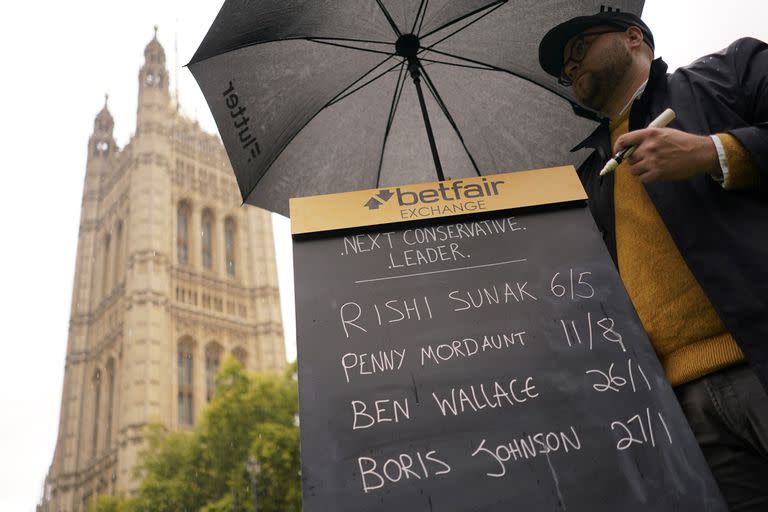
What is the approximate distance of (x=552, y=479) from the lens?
1871mm

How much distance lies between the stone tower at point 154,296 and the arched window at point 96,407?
12 cm

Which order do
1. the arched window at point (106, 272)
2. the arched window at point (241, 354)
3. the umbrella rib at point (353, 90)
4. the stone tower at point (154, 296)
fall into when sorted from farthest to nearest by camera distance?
the arched window at point (106, 272) → the arched window at point (241, 354) → the stone tower at point (154, 296) → the umbrella rib at point (353, 90)

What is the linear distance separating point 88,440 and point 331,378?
55.3 meters

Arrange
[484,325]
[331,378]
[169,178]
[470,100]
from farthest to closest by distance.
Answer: [169,178]
[470,100]
[484,325]
[331,378]

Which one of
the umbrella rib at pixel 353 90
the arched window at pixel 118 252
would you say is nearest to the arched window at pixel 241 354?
the arched window at pixel 118 252

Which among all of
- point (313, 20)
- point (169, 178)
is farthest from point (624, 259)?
point (169, 178)

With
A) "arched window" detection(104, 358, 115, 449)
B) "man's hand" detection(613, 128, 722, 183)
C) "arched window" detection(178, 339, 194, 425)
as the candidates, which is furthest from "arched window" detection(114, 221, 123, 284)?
"man's hand" detection(613, 128, 722, 183)

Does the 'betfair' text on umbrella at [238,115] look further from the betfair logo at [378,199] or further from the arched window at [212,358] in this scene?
the arched window at [212,358]

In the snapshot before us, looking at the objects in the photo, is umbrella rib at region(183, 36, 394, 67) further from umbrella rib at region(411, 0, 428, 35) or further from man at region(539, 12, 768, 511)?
man at region(539, 12, 768, 511)

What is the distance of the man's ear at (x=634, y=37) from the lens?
8.36 feet

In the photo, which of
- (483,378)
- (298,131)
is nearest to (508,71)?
(298,131)

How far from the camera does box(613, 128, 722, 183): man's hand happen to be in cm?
199

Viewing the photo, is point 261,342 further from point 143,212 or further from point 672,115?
point 672,115

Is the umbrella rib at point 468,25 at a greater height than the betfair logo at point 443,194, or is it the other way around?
the umbrella rib at point 468,25
